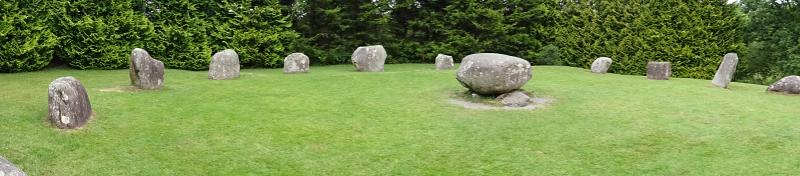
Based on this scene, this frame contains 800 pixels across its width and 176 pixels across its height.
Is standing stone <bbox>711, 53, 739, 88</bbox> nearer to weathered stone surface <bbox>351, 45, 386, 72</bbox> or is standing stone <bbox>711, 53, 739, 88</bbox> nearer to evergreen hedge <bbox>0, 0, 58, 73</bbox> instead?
weathered stone surface <bbox>351, 45, 386, 72</bbox>

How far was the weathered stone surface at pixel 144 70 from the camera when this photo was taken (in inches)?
428

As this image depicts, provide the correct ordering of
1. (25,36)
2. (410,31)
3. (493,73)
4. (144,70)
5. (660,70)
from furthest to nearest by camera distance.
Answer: (410,31), (660,70), (25,36), (144,70), (493,73)

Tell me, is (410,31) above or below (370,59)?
above

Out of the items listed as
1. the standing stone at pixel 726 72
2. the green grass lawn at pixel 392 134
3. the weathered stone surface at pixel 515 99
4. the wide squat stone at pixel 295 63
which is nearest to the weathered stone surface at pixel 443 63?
the wide squat stone at pixel 295 63

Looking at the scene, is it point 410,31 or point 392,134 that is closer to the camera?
point 392,134

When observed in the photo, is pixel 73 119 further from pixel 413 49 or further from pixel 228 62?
pixel 413 49

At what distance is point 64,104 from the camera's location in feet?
25.1

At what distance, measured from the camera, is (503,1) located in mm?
22469

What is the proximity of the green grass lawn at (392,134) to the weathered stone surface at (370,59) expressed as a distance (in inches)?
170

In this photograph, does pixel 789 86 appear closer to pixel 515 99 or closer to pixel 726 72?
pixel 726 72

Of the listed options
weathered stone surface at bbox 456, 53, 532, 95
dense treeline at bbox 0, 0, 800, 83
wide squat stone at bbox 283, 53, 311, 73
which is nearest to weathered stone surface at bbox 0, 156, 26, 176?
weathered stone surface at bbox 456, 53, 532, 95

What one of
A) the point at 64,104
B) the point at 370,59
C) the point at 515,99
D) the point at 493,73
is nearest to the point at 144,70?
the point at 64,104

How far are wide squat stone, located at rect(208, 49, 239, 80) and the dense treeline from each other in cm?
414

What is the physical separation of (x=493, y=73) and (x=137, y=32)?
11.3 meters
